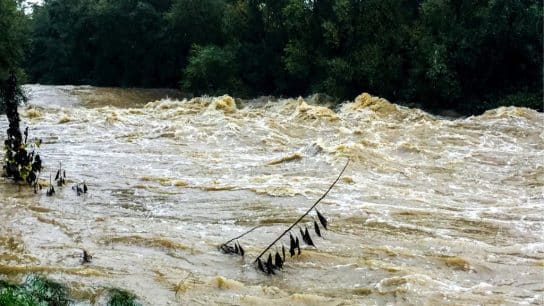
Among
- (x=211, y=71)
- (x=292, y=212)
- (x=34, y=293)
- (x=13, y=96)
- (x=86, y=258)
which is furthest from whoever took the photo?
(x=211, y=71)

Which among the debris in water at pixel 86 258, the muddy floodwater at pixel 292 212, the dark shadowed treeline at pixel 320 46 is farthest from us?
the dark shadowed treeline at pixel 320 46

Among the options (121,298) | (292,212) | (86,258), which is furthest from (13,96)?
(121,298)

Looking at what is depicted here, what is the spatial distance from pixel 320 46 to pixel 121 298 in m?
20.4

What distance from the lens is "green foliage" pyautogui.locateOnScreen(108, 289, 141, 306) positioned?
488 centimetres

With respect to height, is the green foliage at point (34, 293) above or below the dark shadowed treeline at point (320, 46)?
below

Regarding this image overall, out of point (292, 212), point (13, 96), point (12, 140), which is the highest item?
point (13, 96)

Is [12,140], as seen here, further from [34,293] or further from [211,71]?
[211,71]

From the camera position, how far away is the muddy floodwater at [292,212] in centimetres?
538

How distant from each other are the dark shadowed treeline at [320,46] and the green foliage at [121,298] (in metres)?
13.3

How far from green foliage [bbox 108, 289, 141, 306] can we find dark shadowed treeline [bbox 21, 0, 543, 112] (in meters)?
13.3

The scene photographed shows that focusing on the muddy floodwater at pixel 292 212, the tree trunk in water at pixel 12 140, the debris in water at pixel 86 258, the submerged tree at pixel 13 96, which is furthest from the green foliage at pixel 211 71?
the debris in water at pixel 86 258

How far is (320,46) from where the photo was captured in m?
24.3

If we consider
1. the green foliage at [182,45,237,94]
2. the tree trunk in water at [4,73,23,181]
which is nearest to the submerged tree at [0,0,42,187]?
the tree trunk in water at [4,73,23,181]

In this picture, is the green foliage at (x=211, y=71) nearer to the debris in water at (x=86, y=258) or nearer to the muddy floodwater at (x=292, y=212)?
the muddy floodwater at (x=292, y=212)
